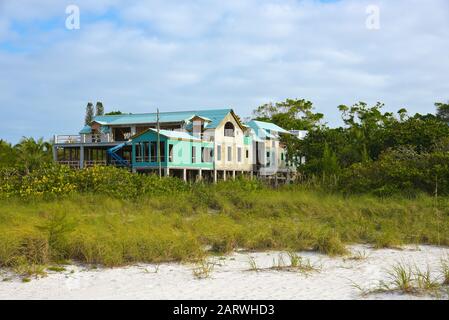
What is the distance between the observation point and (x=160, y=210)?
1644cm

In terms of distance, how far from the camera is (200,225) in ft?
41.6

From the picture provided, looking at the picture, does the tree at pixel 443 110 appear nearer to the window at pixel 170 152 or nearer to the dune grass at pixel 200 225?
the window at pixel 170 152

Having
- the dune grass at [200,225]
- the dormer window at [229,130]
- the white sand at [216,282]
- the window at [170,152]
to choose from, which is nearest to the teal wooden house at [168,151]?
the window at [170,152]

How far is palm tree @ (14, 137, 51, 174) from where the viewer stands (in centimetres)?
3969

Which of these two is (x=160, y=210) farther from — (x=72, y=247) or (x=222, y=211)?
(x=72, y=247)

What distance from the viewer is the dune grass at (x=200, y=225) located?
32.5 feet

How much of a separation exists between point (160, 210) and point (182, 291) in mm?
8761

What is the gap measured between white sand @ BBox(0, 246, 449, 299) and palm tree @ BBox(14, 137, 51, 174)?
31.0 meters

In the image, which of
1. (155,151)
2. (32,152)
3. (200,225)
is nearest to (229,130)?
(155,151)

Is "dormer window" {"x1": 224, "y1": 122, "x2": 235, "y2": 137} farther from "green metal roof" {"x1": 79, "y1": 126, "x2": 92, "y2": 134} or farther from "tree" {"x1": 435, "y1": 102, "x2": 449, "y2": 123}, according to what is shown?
"tree" {"x1": 435, "y1": 102, "x2": 449, "y2": 123}

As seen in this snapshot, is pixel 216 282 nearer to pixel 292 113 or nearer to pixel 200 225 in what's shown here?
pixel 200 225

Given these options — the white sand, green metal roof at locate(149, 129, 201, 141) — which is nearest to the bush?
the white sand

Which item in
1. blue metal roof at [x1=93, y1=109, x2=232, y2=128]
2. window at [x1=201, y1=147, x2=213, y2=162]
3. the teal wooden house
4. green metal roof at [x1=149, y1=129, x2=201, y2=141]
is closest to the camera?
green metal roof at [x1=149, y1=129, x2=201, y2=141]
